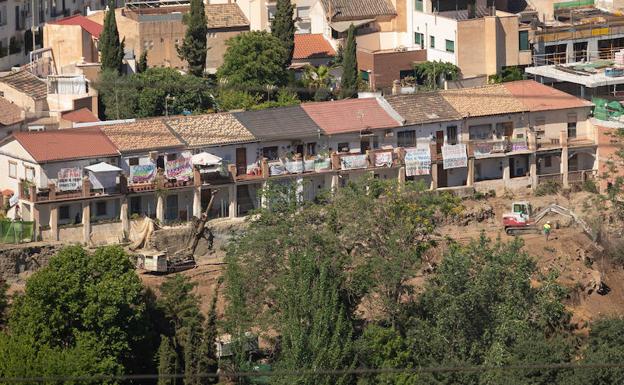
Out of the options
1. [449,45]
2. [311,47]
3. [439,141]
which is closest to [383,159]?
[439,141]

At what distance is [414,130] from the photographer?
72.2 m

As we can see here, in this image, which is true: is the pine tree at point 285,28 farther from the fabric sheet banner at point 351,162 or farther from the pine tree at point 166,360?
the pine tree at point 166,360

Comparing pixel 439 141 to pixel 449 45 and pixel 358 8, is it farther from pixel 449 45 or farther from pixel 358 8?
pixel 358 8

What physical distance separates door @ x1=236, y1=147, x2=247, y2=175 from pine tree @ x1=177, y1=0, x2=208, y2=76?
7.88 meters

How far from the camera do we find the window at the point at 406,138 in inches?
2840

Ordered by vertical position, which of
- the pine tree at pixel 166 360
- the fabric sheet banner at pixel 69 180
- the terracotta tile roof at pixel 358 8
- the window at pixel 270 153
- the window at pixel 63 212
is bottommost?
the pine tree at pixel 166 360

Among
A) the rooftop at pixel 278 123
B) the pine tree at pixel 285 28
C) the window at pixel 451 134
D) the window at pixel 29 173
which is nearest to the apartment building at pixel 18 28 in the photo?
the pine tree at pixel 285 28

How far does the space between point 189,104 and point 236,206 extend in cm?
594

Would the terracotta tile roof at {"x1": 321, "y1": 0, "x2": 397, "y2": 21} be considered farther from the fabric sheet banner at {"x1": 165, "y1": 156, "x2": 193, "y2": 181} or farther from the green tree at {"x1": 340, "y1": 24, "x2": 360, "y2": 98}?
the fabric sheet banner at {"x1": 165, "y1": 156, "x2": 193, "y2": 181}

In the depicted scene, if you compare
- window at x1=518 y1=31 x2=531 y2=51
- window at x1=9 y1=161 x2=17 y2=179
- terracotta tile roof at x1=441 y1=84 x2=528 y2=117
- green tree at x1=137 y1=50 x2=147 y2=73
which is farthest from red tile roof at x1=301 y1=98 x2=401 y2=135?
window at x1=9 y1=161 x2=17 y2=179

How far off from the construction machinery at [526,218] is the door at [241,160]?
8.73m

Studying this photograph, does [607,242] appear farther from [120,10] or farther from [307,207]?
[120,10]

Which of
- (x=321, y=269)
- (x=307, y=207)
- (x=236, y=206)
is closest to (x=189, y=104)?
(x=236, y=206)

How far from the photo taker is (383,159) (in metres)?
71.2
